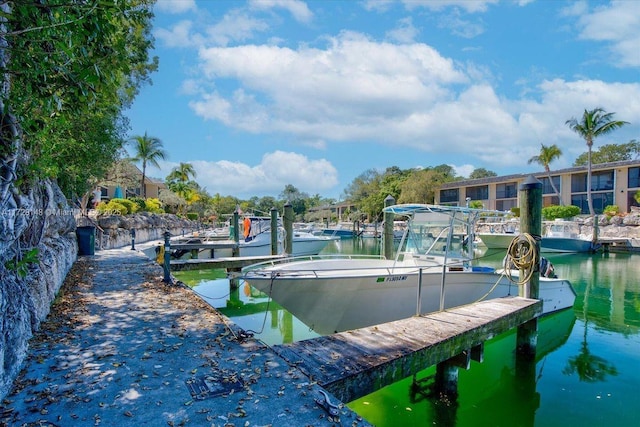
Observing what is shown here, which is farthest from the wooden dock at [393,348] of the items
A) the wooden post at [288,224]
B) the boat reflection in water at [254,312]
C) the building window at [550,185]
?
the building window at [550,185]

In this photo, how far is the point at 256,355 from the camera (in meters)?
4.33

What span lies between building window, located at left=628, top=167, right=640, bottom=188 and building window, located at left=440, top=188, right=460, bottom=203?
19010mm

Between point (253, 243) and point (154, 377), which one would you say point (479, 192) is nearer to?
point (253, 243)

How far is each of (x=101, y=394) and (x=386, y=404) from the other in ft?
14.2

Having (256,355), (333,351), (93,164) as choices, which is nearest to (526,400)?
(333,351)

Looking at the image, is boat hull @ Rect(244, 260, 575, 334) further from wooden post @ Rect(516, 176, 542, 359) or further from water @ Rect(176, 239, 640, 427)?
water @ Rect(176, 239, 640, 427)

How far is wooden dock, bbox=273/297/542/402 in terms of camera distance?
412 centimetres

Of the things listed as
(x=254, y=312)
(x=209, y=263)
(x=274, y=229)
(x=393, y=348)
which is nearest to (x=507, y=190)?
(x=274, y=229)

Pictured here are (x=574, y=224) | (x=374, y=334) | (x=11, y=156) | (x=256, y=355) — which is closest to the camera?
(x=11, y=156)

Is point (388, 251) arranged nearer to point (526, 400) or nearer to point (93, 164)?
point (526, 400)

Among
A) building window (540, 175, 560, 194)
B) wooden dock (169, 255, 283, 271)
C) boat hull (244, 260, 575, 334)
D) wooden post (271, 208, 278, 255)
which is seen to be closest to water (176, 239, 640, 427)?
boat hull (244, 260, 575, 334)

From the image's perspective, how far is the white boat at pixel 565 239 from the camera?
29.5m

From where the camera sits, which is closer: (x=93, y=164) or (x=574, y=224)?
(x=93, y=164)

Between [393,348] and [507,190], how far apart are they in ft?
162
